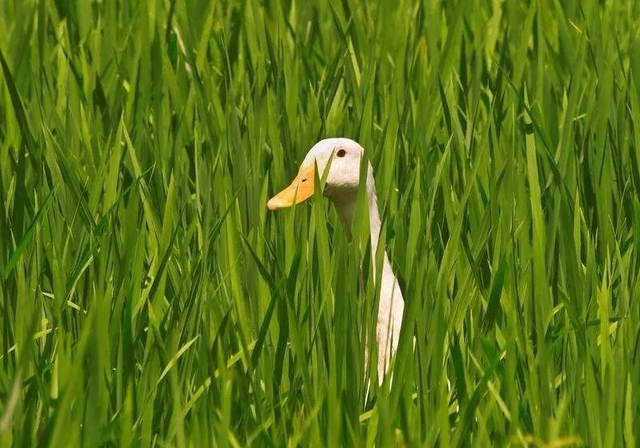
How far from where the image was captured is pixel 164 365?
227 cm

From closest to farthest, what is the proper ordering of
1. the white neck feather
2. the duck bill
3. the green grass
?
the green grass < the white neck feather < the duck bill

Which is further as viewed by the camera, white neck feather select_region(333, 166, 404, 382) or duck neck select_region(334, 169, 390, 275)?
duck neck select_region(334, 169, 390, 275)

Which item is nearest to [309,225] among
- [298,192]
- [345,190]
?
[298,192]

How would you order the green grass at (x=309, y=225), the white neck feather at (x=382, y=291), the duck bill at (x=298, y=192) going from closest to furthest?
the green grass at (x=309, y=225), the white neck feather at (x=382, y=291), the duck bill at (x=298, y=192)

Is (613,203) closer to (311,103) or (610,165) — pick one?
(610,165)

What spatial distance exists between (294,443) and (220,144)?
3.84 ft

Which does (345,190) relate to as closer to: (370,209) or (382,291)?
(370,209)

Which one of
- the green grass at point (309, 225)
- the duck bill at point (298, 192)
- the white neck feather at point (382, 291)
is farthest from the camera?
the duck bill at point (298, 192)

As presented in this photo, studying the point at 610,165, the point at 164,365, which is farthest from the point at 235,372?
the point at 610,165

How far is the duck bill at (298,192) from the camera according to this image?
282 centimetres

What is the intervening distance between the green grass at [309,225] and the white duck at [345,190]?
0.13 ft

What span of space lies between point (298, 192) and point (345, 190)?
0.14 m

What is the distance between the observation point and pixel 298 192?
2859 millimetres

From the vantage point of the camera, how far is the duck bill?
2.82 m
